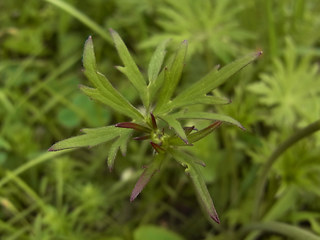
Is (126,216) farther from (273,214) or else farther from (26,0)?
(26,0)

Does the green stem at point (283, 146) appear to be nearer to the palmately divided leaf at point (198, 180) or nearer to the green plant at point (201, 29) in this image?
the palmately divided leaf at point (198, 180)

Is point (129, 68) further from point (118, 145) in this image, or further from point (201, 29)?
point (201, 29)

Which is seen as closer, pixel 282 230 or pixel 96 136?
pixel 96 136

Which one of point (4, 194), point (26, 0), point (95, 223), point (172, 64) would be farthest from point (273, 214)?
point (26, 0)

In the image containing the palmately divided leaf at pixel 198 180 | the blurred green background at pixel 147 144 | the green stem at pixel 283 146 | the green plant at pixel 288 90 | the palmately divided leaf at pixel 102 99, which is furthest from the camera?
the green plant at pixel 288 90

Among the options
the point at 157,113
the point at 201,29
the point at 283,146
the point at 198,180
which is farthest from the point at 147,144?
the point at 198,180

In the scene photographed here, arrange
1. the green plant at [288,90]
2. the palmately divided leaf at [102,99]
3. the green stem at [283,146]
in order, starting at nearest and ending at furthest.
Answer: the palmately divided leaf at [102,99]
the green stem at [283,146]
the green plant at [288,90]

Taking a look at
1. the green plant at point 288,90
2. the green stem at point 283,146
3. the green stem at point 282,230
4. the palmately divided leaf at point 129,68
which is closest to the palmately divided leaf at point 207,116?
the palmately divided leaf at point 129,68
